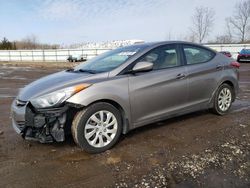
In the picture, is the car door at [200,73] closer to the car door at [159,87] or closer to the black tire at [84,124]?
the car door at [159,87]

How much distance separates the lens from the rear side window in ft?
17.3

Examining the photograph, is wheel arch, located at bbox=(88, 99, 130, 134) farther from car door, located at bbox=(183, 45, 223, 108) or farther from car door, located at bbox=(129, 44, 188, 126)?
car door, located at bbox=(183, 45, 223, 108)

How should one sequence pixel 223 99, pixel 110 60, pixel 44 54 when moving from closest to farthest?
pixel 110 60 < pixel 223 99 < pixel 44 54

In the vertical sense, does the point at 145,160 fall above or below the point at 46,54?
below

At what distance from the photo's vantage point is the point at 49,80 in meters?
4.49

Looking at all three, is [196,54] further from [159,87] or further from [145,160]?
[145,160]

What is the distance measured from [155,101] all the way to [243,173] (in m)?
1.71

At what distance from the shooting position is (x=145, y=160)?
376 cm

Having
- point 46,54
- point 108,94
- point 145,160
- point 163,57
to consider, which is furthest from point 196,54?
point 46,54

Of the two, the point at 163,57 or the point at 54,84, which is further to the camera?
the point at 163,57

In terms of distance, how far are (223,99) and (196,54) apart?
1.16 meters

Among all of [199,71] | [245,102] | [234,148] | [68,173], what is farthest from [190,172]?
[245,102]

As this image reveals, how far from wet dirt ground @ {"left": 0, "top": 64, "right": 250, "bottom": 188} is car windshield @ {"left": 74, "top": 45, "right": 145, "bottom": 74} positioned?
1.18 metres

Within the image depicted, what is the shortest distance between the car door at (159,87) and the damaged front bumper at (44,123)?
42.9 inches
